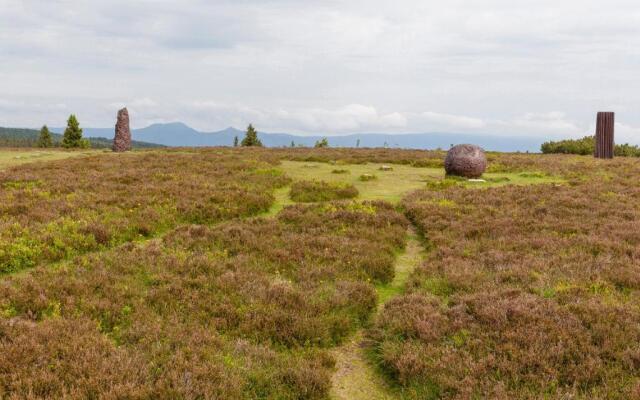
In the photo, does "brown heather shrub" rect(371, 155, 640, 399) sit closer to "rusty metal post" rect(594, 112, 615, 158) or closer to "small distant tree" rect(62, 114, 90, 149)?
"rusty metal post" rect(594, 112, 615, 158)

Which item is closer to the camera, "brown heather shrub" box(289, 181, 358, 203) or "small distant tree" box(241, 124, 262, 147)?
"brown heather shrub" box(289, 181, 358, 203)

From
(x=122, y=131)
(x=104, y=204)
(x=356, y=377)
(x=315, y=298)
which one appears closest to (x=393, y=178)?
(x=104, y=204)

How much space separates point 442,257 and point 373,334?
183 inches

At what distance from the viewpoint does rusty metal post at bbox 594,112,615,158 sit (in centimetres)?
4641

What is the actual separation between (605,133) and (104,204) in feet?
153

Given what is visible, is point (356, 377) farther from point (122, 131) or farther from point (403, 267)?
point (122, 131)

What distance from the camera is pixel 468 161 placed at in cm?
2736

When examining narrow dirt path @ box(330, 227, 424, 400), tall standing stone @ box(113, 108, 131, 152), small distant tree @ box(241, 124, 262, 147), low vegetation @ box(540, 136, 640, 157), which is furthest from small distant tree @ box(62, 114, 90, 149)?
narrow dirt path @ box(330, 227, 424, 400)

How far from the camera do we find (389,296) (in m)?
10.9

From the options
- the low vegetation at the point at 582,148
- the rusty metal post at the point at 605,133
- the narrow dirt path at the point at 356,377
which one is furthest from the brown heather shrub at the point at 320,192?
the low vegetation at the point at 582,148

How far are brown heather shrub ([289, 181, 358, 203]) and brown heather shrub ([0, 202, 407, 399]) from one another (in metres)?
6.82

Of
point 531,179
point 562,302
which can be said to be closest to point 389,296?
point 562,302

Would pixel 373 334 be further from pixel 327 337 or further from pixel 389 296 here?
pixel 389 296

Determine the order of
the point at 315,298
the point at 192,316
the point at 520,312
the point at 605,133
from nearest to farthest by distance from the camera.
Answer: the point at 520,312
the point at 192,316
the point at 315,298
the point at 605,133
